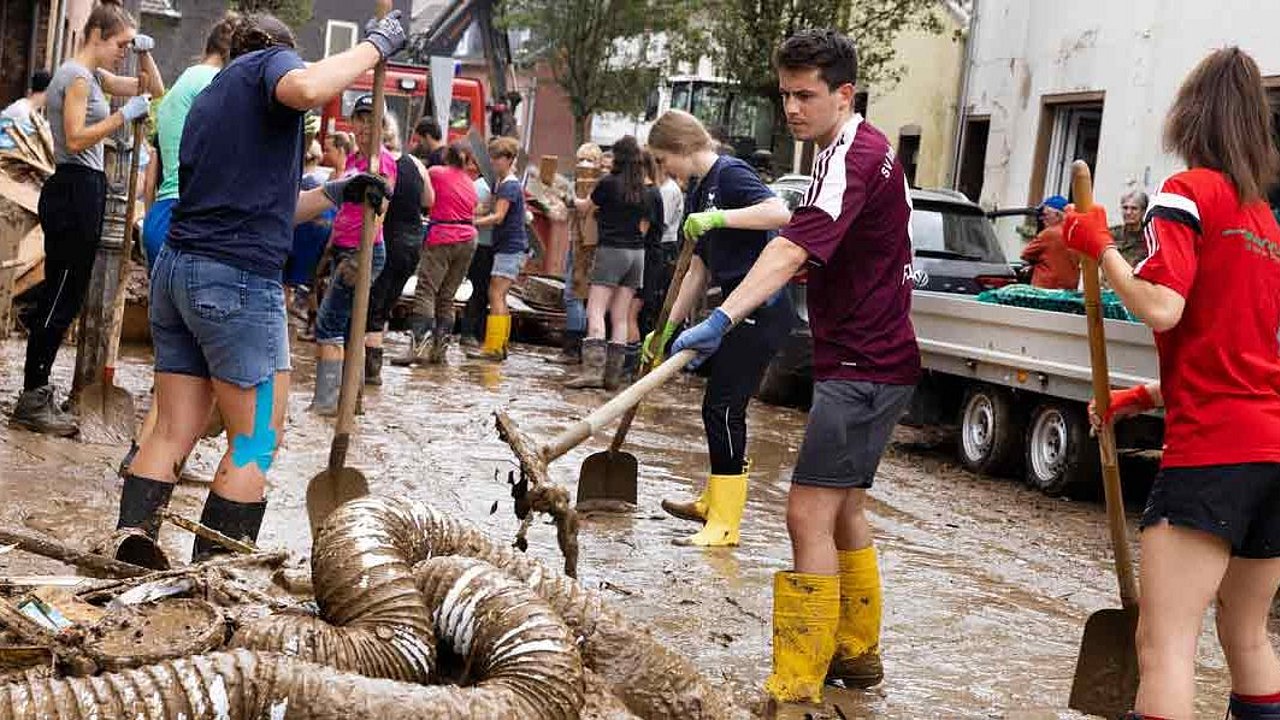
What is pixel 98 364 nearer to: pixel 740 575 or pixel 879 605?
pixel 740 575

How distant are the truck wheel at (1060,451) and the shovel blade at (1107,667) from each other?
5.20 metres

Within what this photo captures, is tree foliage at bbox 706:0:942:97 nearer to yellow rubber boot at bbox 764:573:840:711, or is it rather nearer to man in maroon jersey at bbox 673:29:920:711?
man in maroon jersey at bbox 673:29:920:711

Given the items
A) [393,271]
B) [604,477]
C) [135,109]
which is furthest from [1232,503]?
[393,271]

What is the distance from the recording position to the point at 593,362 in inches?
546

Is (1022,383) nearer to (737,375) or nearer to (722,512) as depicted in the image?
(722,512)

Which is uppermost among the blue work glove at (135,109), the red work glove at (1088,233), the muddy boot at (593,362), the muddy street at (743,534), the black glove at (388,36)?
the black glove at (388,36)

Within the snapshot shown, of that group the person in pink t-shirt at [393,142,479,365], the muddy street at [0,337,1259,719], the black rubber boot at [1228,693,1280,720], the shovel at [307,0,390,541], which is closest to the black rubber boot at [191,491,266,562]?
the muddy street at [0,337,1259,719]

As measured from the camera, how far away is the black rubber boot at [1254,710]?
14.3 feet

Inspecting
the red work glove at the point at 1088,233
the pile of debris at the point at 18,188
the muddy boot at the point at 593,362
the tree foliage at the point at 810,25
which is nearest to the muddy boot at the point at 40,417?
the pile of debris at the point at 18,188

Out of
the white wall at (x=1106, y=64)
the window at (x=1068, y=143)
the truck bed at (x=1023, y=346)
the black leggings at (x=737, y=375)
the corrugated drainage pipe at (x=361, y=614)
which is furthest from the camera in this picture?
the window at (x=1068, y=143)

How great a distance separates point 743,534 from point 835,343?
2992 millimetres

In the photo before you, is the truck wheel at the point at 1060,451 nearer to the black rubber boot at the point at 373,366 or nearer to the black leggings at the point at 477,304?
the black rubber boot at the point at 373,366

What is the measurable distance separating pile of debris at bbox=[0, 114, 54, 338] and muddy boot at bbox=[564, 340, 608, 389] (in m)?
4.51

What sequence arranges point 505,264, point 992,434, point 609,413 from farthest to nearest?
point 505,264, point 992,434, point 609,413
